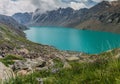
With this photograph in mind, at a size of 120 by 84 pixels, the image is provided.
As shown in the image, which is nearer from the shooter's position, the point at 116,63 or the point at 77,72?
the point at 116,63

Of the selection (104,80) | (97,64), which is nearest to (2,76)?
(97,64)

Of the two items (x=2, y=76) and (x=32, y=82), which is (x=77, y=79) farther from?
(x=2, y=76)

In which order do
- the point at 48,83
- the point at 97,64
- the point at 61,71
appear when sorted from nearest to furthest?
the point at 48,83
the point at 97,64
the point at 61,71

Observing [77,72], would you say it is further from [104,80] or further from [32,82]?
[104,80]

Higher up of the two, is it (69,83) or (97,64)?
(97,64)

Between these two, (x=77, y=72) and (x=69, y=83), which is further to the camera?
(x=77, y=72)

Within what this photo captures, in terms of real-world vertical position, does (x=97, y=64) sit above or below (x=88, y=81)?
above

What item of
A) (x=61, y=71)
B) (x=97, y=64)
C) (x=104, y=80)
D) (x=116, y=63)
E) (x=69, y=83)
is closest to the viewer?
(x=104, y=80)

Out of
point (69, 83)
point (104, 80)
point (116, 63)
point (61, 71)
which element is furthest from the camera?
point (61, 71)

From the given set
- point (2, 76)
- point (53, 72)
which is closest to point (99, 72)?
point (53, 72)
